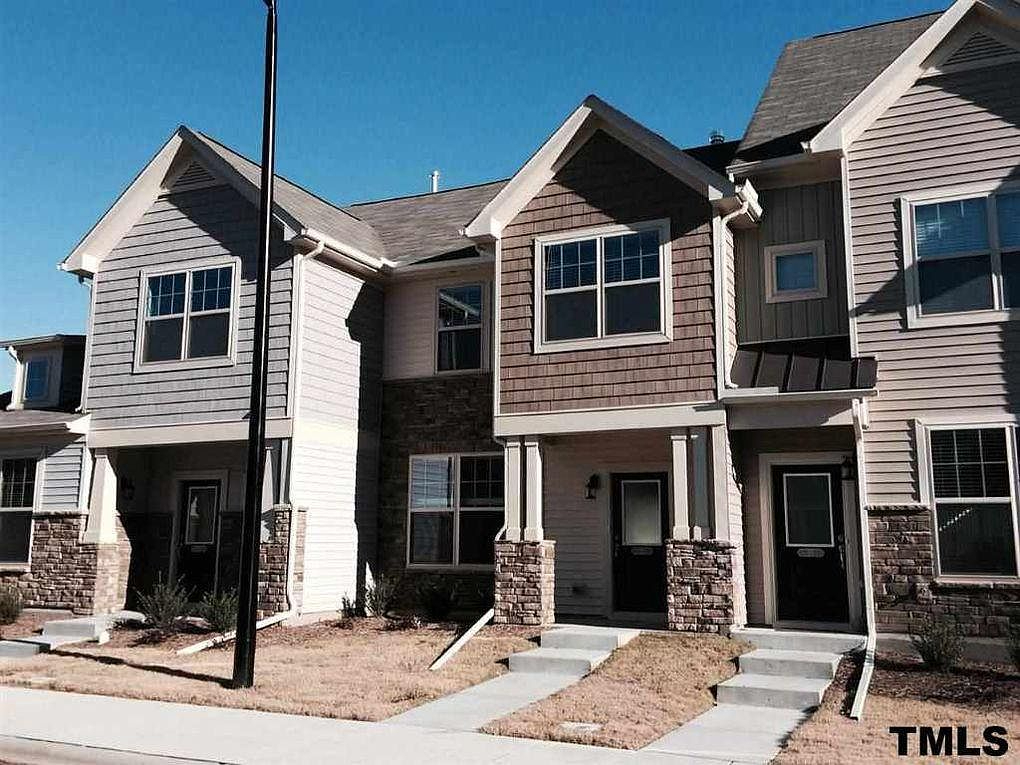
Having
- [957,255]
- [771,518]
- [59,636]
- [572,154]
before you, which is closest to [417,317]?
[572,154]

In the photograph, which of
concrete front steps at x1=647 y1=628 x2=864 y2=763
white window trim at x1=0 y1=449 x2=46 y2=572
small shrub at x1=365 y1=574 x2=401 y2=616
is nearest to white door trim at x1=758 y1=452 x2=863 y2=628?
concrete front steps at x1=647 y1=628 x2=864 y2=763

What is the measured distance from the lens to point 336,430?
16188 millimetres

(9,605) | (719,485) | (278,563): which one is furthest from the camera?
(9,605)

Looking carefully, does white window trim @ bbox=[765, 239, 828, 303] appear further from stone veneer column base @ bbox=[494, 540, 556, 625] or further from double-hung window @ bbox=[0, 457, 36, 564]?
double-hung window @ bbox=[0, 457, 36, 564]

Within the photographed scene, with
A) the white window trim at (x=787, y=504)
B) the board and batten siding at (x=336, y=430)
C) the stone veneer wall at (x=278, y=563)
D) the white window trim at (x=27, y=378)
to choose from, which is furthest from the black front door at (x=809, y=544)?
the white window trim at (x=27, y=378)

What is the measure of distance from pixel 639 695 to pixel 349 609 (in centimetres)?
685

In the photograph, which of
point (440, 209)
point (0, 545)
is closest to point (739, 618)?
point (440, 209)

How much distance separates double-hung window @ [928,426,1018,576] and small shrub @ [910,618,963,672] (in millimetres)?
1079

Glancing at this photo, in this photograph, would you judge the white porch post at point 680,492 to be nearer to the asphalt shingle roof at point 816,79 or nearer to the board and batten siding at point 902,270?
the board and batten siding at point 902,270

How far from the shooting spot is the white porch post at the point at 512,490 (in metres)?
14.2

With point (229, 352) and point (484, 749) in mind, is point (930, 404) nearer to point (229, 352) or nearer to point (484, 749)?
point (484, 749)

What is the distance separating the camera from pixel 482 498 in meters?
16.5

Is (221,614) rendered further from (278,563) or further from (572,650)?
(572,650)

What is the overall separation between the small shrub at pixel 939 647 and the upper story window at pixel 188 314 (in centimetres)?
1108
